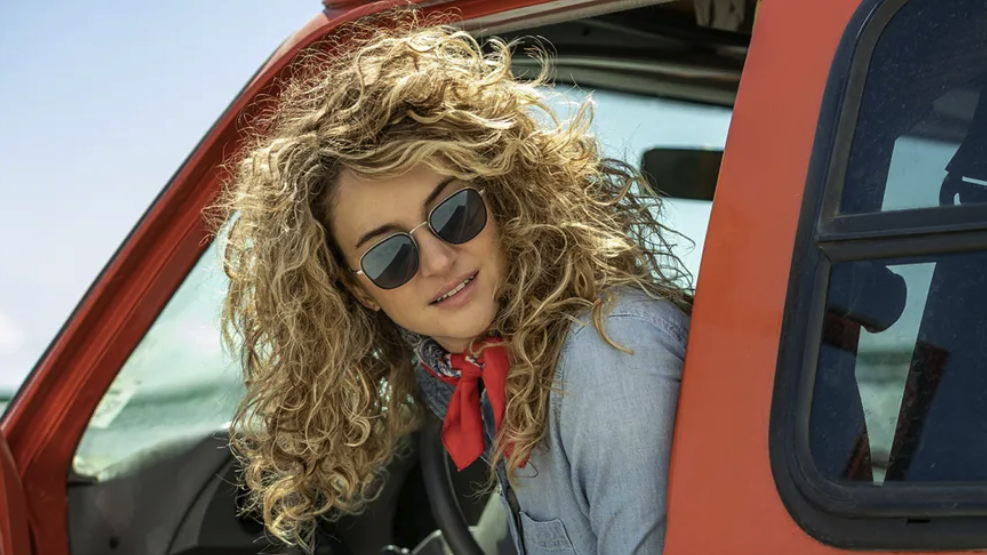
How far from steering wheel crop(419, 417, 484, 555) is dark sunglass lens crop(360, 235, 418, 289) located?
624 mm

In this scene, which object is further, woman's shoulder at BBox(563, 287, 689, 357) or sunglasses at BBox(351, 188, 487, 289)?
sunglasses at BBox(351, 188, 487, 289)

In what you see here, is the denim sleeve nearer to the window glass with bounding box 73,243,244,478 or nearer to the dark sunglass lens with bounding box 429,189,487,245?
the dark sunglass lens with bounding box 429,189,487,245

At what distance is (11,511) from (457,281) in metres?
0.78


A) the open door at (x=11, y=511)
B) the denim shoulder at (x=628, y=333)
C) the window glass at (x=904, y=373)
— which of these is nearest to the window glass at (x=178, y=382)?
the open door at (x=11, y=511)

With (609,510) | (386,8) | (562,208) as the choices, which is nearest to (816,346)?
(609,510)

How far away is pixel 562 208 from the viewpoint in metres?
1.55

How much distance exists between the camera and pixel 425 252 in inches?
56.6

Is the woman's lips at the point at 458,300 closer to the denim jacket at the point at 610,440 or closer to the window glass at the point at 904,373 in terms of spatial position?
the denim jacket at the point at 610,440

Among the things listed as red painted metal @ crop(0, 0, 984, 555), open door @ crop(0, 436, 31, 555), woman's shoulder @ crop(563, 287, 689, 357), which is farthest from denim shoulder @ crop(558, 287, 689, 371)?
open door @ crop(0, 436, 31, 555)

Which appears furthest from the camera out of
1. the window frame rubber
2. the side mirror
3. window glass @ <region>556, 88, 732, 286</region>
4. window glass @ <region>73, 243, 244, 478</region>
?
the side mirror

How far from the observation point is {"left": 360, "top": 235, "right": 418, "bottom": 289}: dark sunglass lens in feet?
4.66

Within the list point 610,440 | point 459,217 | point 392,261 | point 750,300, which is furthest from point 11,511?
point 750,300

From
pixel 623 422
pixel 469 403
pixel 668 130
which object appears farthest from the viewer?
pixel 668 130

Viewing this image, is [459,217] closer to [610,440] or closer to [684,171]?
[610,440]
